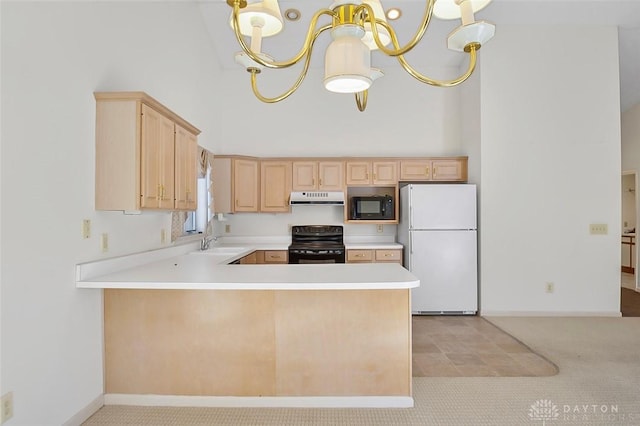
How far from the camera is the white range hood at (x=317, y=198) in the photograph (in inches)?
183

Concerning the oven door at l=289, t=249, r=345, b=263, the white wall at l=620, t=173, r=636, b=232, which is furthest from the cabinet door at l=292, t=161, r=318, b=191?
the white wall at l=620, t=173, r=636, b=232

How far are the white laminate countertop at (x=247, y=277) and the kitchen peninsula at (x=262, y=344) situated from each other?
33 mm

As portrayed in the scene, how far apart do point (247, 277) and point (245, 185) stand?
2724 millimetres

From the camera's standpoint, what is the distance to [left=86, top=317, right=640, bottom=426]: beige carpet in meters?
2.10

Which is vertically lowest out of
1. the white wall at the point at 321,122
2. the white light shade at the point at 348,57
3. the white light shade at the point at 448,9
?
the white light shade at the point at 348,57

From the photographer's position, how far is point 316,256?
178 inches

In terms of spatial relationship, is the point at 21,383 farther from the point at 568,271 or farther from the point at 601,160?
the point at 601,160

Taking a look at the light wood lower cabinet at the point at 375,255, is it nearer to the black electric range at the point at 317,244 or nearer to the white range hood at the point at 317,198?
the black electric range at the point at 317,244

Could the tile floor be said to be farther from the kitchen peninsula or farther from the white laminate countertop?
the white laminate countertop

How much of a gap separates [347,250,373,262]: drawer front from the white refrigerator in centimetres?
54

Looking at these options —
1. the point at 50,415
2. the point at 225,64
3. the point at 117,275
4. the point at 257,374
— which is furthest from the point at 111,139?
the point at 225,64

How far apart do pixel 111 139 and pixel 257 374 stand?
1730 mm

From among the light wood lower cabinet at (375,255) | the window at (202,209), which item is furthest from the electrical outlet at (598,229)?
the window at (202,209)

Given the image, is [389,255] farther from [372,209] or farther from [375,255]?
[372,209]
